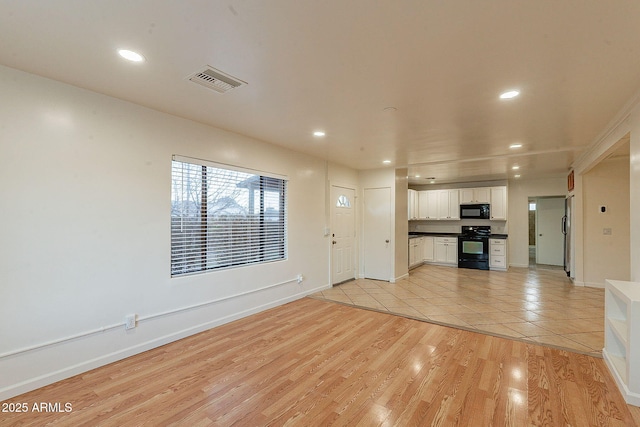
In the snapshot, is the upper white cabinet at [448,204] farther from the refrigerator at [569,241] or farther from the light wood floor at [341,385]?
the light wood floor at [341,385]

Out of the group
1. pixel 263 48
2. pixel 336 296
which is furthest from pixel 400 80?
pixel 336 296

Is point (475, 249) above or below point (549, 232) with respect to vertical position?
below

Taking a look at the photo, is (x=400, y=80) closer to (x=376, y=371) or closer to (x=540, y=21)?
(x=540, y=21)

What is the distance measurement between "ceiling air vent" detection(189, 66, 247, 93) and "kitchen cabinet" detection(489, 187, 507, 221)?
7615 millimetres

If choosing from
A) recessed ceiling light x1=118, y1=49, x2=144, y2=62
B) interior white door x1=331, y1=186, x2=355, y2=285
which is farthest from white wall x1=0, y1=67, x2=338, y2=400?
interior white door x1=331, y1=186, x2=355, y2=285

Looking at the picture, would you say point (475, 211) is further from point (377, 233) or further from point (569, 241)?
point (377, 233)

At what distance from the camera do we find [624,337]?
2285mm

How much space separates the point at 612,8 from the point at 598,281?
6131 mm

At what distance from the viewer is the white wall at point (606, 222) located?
5.27 metres

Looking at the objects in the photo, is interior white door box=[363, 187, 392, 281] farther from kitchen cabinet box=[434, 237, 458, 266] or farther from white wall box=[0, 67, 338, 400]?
white wall box=[0, 67, 338, 400]

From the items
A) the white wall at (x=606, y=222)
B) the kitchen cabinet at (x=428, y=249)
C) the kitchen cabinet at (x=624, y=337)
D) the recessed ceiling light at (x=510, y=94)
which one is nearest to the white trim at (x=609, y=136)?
the white wall at (x=606, y=222)

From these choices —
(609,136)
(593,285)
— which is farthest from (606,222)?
(609,136)

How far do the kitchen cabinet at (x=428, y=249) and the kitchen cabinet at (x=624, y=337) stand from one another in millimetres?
5669

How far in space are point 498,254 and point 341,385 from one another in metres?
6.93
